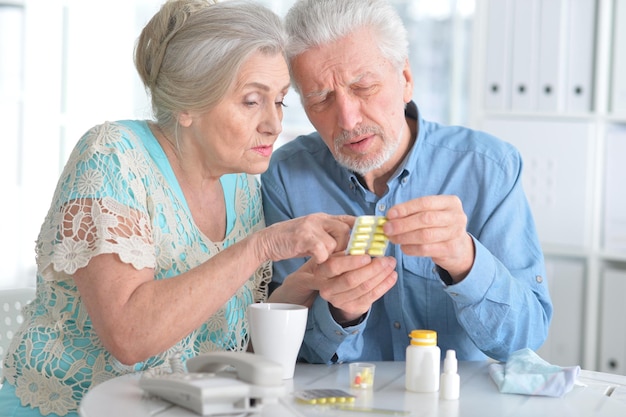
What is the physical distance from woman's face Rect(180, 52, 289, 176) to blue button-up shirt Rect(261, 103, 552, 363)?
281 mm

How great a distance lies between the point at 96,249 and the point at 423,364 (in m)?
0.59

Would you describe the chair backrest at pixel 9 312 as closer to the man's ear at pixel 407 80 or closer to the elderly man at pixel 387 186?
the elderly man at pixel 387 186

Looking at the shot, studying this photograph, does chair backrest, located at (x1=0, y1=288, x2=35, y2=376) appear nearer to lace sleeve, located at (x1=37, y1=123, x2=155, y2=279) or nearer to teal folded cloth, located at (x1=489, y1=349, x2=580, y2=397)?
lace sleeve, located at (x1=37, y1=123, x2=155, y2=279)

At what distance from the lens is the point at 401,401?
1.35 metres

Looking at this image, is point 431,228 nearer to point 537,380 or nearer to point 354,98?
point 537,380

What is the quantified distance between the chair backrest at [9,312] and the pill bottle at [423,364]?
0.93m

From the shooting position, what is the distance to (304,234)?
1.54 meters

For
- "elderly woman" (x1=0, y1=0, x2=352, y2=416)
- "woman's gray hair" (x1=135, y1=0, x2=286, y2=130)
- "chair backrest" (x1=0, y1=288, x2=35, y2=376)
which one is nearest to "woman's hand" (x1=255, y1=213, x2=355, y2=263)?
"elderly woman" (x1=0, y1=0, x2=352, y2=416)

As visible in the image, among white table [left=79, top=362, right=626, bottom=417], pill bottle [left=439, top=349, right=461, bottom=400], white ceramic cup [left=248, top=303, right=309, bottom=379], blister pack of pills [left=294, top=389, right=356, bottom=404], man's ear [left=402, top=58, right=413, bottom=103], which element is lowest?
white table [left=79, top=362, right=626, bottom=417]

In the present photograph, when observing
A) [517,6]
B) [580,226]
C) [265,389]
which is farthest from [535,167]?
[265,389]

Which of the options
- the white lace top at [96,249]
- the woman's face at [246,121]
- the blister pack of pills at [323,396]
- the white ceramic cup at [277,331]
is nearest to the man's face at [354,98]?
the woman's face at [246,121]

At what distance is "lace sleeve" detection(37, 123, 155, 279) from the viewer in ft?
4.95

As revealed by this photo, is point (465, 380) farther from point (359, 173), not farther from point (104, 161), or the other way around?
point (104, 161)

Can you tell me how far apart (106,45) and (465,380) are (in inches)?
123
